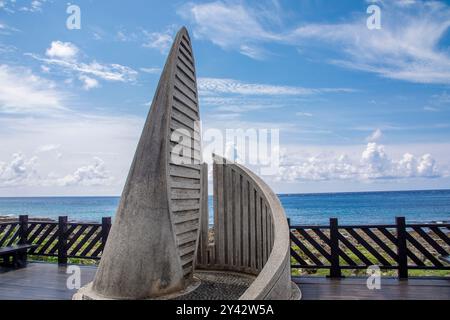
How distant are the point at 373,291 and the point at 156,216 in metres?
3.78

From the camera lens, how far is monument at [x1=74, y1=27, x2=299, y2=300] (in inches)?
197

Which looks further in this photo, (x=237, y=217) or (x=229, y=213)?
(x=229, y=213)

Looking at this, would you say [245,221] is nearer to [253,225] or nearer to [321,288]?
[253,225]

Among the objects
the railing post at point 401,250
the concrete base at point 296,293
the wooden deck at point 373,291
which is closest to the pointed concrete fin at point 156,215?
the concrete base at point 296,293

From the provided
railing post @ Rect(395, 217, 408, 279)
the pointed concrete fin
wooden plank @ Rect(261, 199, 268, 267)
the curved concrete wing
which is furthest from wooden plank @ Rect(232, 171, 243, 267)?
railing post @ Rect(395, 217, 408, 279)

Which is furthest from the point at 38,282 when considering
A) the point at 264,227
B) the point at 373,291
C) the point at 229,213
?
the point at 373,291

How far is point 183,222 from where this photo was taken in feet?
19.2

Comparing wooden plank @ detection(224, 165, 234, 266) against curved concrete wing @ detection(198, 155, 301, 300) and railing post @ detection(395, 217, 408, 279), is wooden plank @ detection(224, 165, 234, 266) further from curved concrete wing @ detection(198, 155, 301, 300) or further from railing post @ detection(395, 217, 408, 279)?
railing post @ detection(395, 217, 408, 279)

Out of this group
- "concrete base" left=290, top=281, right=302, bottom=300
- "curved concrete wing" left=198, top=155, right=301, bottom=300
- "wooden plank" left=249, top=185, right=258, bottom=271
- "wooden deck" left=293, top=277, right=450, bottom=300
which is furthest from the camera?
"wooden plank" left=249, top=185, right=258, bottom=271

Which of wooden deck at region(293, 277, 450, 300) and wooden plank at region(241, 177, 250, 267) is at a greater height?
wooden plank at region(241, 177, 250, 267)

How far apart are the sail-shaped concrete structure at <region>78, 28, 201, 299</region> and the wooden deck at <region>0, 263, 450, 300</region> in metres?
1.37

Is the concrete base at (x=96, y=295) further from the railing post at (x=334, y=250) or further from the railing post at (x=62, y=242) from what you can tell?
the railing post at (x=62, y=242)

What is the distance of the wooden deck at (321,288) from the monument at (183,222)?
0.55 meters
